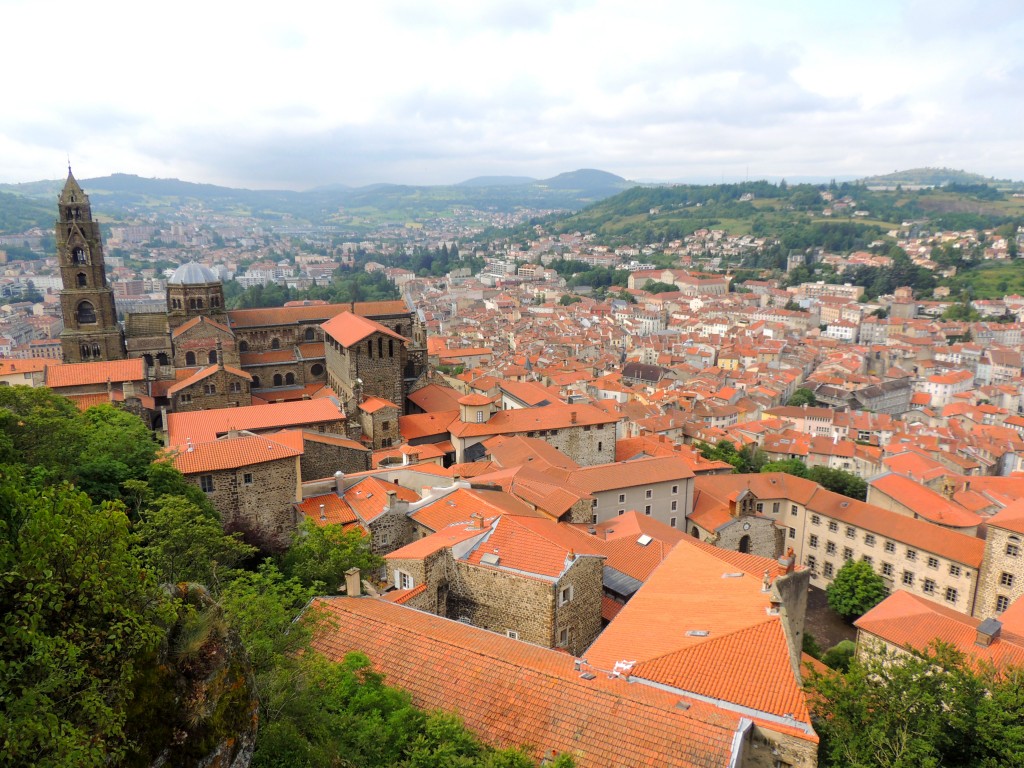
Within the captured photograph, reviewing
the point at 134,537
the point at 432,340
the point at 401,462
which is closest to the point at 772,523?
the point at 401,462

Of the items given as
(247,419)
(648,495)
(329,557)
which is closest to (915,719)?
(329,557)

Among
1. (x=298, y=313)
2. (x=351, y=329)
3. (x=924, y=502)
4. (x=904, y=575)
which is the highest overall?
(x=351, y=329)

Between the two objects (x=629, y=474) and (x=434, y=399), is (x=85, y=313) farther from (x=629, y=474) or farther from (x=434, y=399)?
(x=629, y=474)

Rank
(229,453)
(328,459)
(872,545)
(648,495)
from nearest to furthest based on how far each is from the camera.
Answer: (229,453), (328,459), (648,495), (872,545)

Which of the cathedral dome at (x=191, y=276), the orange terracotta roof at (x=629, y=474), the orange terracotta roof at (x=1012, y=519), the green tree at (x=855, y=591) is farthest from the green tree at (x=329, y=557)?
the cathedral dome at (x=191, y=276)

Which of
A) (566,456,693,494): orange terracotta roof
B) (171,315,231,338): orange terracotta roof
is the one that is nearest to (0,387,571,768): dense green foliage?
(566,456,693,494): orange terracotta roof

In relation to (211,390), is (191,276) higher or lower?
higher
